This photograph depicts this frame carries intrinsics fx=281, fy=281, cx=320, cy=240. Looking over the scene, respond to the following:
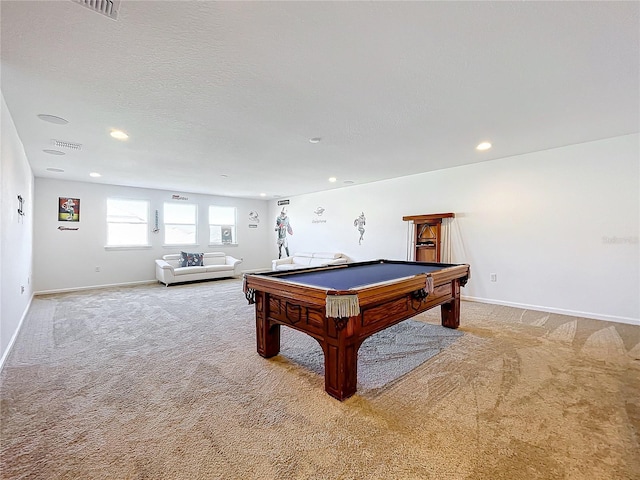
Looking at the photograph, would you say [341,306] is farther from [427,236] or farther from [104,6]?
[427,236]

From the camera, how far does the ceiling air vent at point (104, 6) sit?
59.4 inches

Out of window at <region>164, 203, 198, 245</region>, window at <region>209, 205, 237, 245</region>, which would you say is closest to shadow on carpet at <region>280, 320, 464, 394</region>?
window at <region>164, 203, 198, 245</region>

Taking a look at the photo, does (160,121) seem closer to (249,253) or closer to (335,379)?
(335,379)

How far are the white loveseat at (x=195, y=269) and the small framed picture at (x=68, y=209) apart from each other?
1.94 meters

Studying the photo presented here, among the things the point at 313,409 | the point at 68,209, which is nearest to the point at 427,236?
the point at 313,409

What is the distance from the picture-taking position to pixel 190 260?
734 centimetres

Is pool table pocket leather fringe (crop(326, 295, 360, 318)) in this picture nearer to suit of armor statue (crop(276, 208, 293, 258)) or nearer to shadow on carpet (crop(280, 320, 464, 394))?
shadow on carpet (crop(280, 320, 464, 394))

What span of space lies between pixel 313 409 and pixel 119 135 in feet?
12.4

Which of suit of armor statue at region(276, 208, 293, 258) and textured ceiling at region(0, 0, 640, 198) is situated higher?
textured ceiling at region(0, 0, 640, 198)

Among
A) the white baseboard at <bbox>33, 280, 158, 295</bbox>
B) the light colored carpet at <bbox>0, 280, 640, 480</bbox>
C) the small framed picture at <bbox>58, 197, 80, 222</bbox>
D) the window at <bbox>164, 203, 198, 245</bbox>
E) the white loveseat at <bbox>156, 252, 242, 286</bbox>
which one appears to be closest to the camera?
the light colored carpet at <bbox>0, 280, 640, 480</bbox>

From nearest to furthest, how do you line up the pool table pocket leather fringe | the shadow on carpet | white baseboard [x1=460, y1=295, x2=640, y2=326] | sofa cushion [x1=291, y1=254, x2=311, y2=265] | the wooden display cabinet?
the pool table pocket leather fringe
the shadow on carpet
white baseboard [x1=460, y1=295, x2=640, y2=326]
the wooden display cabinet
sofa cushion [x1=291, y1=254, x2=311, y2=265]

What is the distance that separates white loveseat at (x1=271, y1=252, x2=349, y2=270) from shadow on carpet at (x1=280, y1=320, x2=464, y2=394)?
11.0ft

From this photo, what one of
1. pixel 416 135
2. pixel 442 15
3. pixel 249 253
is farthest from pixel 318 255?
pixel 442 15

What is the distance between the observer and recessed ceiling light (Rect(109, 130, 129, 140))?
11.1 ft
